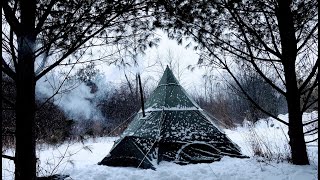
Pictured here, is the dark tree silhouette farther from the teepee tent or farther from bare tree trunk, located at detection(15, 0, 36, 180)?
the teepee tent

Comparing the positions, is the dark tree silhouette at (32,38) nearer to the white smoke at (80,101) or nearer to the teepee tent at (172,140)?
the teepee tent at (172,140)

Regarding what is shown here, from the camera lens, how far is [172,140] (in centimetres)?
673

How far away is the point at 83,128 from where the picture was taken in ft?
60.7

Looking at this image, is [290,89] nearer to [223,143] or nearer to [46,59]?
[223,143]

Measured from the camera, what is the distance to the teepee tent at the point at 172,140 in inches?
259

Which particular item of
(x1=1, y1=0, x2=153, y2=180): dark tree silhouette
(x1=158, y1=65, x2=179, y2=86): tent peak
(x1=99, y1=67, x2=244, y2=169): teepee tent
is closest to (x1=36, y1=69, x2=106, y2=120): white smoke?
(x1=158, y1=65, x2=179, y2=86): tent peak

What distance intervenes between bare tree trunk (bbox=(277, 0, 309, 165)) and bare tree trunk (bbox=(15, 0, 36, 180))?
4.16 m

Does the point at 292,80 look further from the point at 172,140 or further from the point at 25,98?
→ the point at 25,98

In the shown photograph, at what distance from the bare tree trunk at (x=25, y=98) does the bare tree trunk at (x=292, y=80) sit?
13.6 ft

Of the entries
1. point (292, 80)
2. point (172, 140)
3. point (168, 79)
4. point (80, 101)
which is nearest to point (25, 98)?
point (172, 140)

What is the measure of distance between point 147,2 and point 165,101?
4.35 metres

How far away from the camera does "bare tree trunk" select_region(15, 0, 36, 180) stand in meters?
3.11

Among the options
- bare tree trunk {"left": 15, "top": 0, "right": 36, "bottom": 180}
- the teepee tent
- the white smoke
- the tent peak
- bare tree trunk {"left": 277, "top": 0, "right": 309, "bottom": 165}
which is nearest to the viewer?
bare tree trunk {"left": 15, "top": 0, "right": 36, "bottom": 180}

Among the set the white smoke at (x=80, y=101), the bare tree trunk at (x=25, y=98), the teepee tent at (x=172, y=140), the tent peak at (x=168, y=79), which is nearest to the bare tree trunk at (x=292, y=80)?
the teepee tent at (x=172, y=140)
